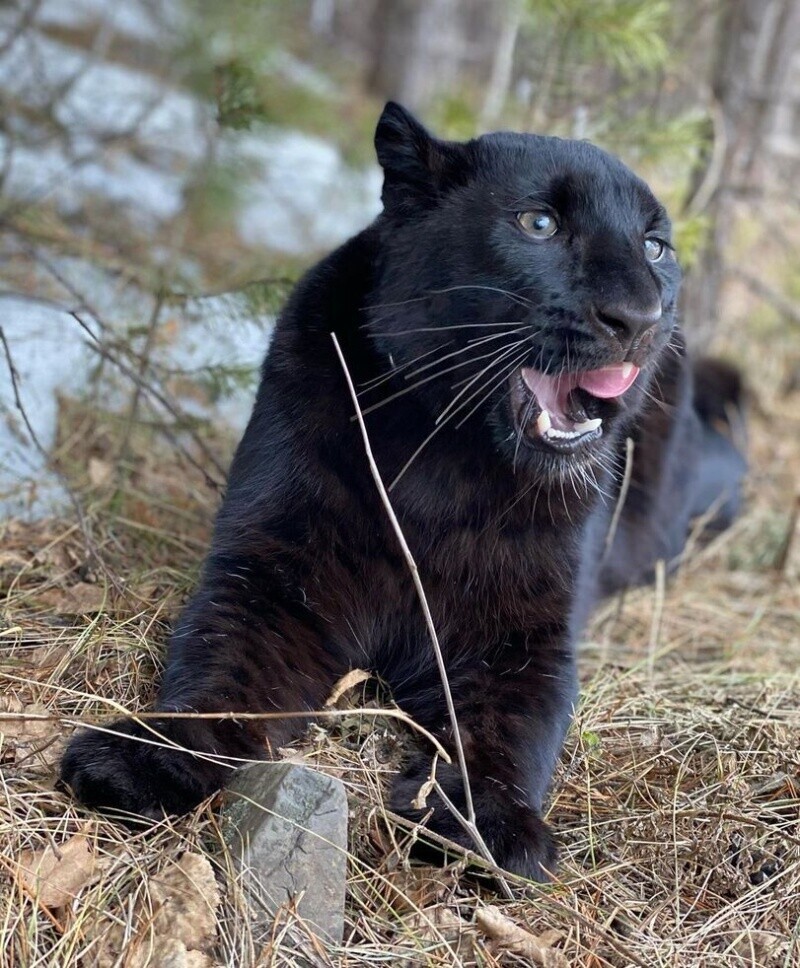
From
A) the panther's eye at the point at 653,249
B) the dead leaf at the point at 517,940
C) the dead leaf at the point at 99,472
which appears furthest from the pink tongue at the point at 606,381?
the dead leaf at the point at 99,472

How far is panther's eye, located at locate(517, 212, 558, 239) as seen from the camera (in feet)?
8.82

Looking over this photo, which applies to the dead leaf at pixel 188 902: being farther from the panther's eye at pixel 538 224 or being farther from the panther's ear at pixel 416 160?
the panther's ear at pixel 416 160

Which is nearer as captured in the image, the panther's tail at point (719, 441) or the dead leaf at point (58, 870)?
the dead leaf at point (58, 870)

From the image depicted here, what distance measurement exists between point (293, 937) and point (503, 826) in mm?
535

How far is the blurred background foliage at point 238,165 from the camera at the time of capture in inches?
173

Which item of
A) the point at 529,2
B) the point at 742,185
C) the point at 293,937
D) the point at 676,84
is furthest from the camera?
the point at 676,84

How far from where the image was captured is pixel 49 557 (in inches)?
131

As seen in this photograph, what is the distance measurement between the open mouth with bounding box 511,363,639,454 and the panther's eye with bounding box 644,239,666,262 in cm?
34

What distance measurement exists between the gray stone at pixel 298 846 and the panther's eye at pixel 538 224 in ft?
4.42

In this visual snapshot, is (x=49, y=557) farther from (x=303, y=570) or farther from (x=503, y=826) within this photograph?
(x=503, y=826)

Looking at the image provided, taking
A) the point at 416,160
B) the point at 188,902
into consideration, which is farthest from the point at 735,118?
the point at 188,902

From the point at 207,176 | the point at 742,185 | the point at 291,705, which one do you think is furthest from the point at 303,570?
the point at 207,176

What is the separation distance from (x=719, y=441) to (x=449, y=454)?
2740mm

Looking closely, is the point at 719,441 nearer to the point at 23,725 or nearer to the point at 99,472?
the point at 99,472
